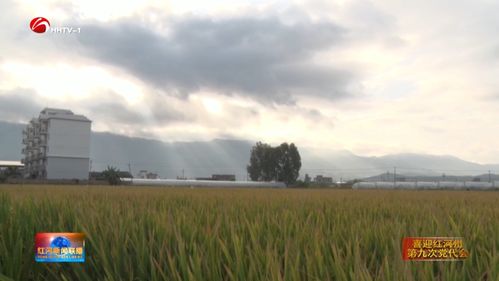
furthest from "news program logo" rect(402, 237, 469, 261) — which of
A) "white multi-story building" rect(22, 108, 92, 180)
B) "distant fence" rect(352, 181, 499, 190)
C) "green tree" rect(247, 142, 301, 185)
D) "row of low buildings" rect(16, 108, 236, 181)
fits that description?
"green tree" rect(247, 142, 301, 185)

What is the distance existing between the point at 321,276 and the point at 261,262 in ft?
1.12

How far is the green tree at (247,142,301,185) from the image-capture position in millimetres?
92188

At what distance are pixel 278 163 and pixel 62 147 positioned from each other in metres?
42.5

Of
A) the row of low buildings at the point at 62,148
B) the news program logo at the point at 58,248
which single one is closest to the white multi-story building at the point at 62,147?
the row of low buildings at the point at 62,148

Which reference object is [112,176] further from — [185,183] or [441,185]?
[441,185]

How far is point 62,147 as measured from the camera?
7706 cm

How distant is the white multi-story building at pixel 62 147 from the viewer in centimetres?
7619

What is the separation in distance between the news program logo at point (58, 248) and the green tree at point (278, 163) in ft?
294

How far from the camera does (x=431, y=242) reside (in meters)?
2.23

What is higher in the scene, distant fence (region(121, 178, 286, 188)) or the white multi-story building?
the white multi-story building

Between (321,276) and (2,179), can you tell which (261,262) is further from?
(2,179)

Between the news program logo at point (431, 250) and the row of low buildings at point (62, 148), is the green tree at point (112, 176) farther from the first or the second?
the news program logo at point (431, 250)

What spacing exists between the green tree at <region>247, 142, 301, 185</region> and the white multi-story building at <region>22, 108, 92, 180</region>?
114 ft

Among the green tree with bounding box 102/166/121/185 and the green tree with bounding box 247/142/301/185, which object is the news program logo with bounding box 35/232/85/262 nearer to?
the green tree with bounding box 102/166/121/185
